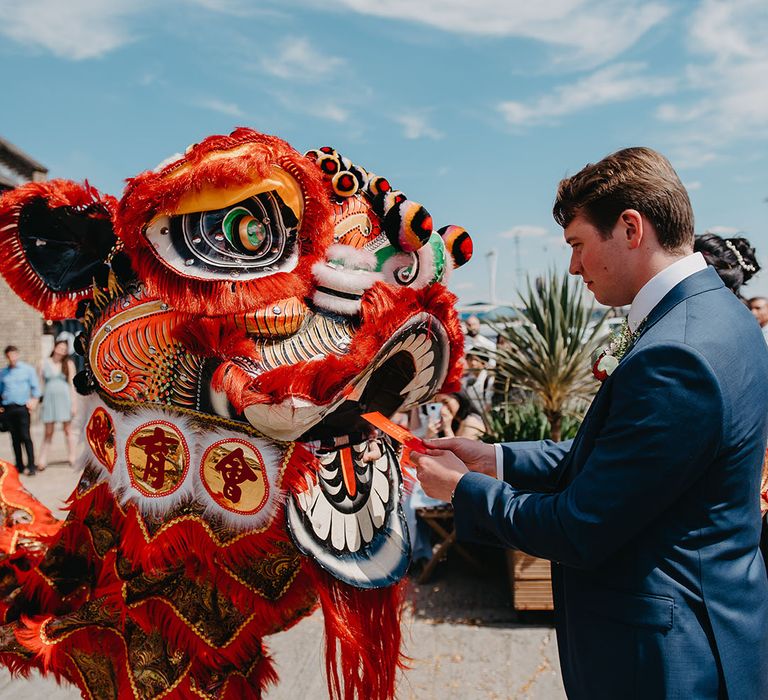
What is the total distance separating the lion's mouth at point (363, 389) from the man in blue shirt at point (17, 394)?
6400 mm

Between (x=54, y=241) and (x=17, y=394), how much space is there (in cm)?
614

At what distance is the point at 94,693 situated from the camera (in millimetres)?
2041

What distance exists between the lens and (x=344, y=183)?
1848 mm

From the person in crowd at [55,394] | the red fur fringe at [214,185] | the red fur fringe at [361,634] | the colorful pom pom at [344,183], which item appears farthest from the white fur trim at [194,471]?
the person in crowd at [55,394]

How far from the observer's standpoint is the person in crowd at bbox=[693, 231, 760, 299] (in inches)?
107

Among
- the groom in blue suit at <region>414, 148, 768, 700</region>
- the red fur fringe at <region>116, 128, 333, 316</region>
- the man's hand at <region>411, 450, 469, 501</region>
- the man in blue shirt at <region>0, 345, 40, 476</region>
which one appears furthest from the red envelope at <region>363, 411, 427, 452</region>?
the man in blue shirt at <region>0, 345, 40, 476</region>

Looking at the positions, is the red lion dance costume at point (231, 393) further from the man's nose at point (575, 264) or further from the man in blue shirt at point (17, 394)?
the man in blue shirt at point (17, 394)

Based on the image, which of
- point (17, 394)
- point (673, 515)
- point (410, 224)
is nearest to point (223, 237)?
point (410, 224)

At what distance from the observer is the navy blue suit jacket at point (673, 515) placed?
3.89 ft

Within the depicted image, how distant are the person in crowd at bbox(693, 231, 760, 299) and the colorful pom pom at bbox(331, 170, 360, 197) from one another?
4.87 ft

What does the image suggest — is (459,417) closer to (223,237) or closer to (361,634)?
(361,634)

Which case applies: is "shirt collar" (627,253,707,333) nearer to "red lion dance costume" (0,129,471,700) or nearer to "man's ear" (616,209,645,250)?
"man's ear" (616,209,645,250)

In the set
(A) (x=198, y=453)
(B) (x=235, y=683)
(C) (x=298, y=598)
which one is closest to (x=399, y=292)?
(A) (x=198, y=453)

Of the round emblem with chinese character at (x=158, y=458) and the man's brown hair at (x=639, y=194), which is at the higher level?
the man's brown hair at (x=639, y=194)
